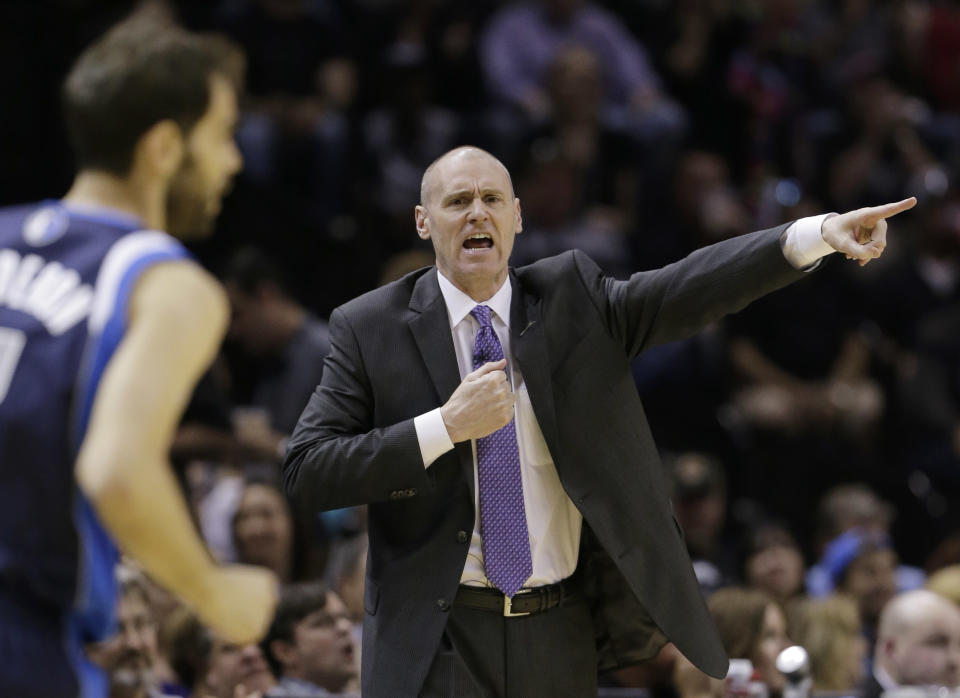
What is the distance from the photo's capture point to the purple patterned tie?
3555 mm

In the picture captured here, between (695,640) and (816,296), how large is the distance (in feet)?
18.5

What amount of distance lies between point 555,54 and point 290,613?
5771 millimetres

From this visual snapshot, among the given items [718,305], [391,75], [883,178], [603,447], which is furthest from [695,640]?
[883,178]

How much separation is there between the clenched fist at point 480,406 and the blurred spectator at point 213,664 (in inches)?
60.9

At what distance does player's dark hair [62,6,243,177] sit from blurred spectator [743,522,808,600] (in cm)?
Result: 470

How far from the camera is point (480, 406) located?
3.36m

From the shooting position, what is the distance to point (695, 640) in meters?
3.60

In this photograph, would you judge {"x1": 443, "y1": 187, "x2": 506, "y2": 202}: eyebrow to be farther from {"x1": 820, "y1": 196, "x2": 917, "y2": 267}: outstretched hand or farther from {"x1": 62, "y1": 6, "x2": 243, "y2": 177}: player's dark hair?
{"x1": 62, "y1": 6, "x2": 243, "y2": 177}: player's dark hair

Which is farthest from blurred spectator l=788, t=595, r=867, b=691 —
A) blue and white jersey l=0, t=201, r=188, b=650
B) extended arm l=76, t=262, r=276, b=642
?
blue and white jersey l=0, t=201, r=188, b=650

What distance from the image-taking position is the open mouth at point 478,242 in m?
3.79

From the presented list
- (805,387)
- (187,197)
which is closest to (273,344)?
(805,387)

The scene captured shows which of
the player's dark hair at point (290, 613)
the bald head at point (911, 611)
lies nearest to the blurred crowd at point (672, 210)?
the bald head at point (911, 611)

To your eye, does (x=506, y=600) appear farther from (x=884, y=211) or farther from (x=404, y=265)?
(x=404, y=265)

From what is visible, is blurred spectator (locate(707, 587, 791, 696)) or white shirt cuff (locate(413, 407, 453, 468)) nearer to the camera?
white shirt cuff (locate(413, 407, 453, 468))
